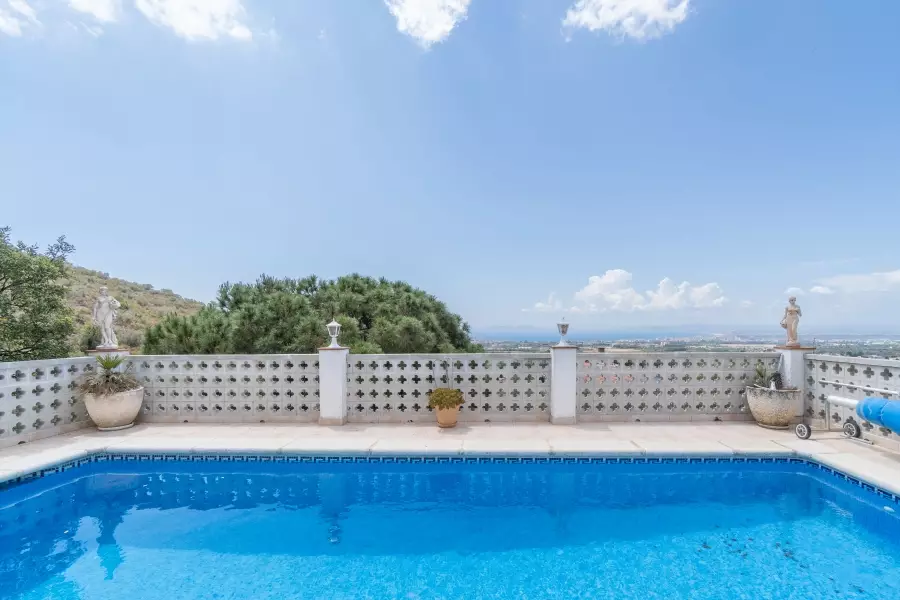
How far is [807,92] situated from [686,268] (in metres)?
9.41

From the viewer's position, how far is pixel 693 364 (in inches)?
258

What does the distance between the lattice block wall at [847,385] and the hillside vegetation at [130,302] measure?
1828cm

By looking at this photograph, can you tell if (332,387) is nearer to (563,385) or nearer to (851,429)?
(563,385)

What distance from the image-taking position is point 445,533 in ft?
11.8

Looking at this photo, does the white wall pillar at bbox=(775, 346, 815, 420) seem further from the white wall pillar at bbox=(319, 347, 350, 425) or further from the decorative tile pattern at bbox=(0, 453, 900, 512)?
the white wall pillar at bbox=(319, 347, 350, 425)

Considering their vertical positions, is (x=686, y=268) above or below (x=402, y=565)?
above

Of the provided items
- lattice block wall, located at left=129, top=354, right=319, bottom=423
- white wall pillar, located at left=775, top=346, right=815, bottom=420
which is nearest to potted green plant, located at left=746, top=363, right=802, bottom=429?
white wall pillar, located at left=775, top=346, right=815, bottom=420

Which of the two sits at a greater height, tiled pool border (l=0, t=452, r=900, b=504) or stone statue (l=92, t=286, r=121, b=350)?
stone statue (l=92, t=286, r=121, b=350)

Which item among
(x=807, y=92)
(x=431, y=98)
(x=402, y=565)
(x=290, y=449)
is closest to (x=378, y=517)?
(x=402, y=565)

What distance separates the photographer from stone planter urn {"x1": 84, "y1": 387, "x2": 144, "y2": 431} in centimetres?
588

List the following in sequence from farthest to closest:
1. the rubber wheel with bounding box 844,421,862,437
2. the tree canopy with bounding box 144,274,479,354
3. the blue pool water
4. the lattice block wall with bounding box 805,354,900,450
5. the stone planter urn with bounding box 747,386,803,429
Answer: the tree canopy with bounding box 144,274,479,354 → the stone planter urn with bounding box 747,386,803,429 → the rubber wheel with bounding box 844,421,862,437 → the lattice block wall with bounding box 805,354,900,450 → the blue pool water

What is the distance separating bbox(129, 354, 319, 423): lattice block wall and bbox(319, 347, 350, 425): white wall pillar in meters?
0.23

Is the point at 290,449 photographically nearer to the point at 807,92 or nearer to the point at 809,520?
the point at 809,520

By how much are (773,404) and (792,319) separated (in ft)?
4.28
